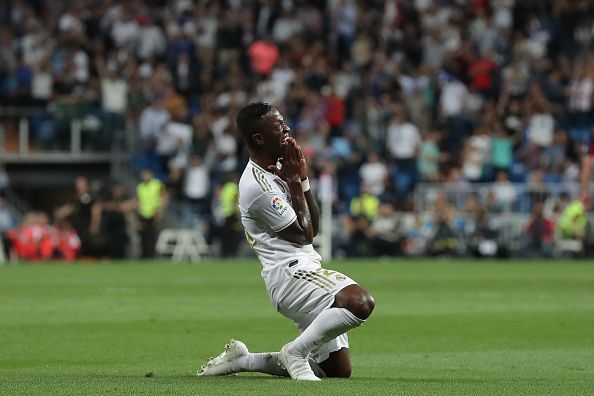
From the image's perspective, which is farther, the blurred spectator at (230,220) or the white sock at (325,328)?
the blurred spectator at (230,220)

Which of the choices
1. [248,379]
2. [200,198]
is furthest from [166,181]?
[248,379]

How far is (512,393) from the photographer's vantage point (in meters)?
8.30

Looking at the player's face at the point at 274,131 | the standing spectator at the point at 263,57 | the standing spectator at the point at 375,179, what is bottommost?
the standing spectator at the point at 375,179

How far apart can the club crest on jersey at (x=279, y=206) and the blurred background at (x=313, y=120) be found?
21.4 meters

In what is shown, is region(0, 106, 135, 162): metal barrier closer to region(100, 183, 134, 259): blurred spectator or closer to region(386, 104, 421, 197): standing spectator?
region(100, 183, 134, 259): blurred spectator

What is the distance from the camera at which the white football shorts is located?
29.5ft

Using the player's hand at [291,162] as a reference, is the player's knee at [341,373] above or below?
below

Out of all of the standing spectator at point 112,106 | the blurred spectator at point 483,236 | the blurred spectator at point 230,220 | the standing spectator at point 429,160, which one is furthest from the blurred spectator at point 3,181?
the blurred spectator at point 483,236

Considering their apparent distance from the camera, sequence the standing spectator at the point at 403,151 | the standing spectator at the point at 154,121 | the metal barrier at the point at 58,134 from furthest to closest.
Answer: the metal barrier at the point at 58,134, the standing spectator at the point at 154,121, the standing spectator at the point at 403,151

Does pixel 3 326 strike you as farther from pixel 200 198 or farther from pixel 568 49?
pixel 568 49

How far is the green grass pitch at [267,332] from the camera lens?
8867 mm

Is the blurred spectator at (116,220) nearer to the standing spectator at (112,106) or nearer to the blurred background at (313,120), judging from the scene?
the blurred background at (313,120)

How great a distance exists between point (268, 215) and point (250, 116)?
657 millimetres

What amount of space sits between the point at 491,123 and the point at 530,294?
536 inches
